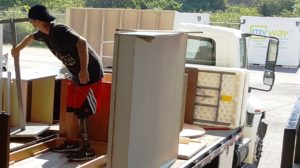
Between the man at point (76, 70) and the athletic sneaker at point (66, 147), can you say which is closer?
the man at point (76, 70)

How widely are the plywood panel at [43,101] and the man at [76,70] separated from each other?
0.63m

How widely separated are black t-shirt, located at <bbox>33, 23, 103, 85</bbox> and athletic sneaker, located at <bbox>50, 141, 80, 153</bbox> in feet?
1.85

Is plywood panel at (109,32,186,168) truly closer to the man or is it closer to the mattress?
the man

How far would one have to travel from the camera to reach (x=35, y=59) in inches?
967

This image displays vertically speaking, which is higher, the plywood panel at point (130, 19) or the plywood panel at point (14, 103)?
the plywood panel at point (130, 19)

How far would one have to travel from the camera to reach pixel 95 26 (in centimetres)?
709

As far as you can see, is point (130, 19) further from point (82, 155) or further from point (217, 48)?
point (82, 155)

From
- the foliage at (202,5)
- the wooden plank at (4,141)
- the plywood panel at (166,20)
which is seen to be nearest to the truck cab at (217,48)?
the plywood panel at (166,20)

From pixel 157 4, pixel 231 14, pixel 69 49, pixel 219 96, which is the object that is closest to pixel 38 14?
pixel 69 49

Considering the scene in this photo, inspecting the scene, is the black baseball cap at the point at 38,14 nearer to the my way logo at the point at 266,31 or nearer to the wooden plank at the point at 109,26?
the wooden plank at the point at 109,26

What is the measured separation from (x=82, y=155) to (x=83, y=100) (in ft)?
1.54

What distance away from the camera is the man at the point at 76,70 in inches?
179

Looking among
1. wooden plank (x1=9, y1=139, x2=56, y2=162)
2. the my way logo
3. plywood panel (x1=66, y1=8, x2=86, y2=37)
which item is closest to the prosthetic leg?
wooden plank (x1=9, y1=139, x2=56, y2=162)

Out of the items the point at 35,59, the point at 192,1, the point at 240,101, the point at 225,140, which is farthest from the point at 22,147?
the point at 192,1
